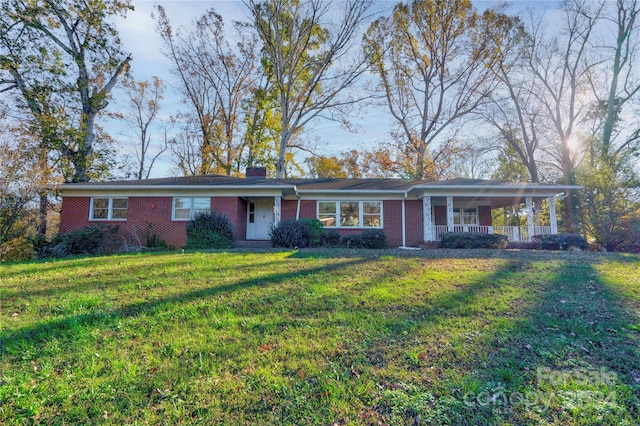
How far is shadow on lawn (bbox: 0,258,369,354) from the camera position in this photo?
3.59 metres

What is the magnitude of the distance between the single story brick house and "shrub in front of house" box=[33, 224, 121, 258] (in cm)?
255

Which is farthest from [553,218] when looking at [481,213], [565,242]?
[481,213]

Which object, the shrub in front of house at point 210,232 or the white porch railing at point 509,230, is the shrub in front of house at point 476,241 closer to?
the white porch railing at point 509,230

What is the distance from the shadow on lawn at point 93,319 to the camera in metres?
3.59

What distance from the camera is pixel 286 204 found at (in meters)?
15.8

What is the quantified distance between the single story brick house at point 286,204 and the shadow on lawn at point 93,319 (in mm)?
8855

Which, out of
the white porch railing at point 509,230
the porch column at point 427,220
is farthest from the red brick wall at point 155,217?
the white porch railing at point 509,230

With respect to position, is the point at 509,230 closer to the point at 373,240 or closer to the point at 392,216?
the point at 392,216

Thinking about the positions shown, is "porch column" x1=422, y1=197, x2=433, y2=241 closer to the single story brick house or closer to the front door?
the single story brick house

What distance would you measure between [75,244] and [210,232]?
4.52m

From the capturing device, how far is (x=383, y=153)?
2664 centimetres

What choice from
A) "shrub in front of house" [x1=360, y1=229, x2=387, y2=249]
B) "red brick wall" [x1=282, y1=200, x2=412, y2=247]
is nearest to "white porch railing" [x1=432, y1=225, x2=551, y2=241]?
"red brick wall" [x1=282, y1=200, x2=412, y2=247]

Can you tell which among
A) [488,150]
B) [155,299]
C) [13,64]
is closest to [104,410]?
[155,299]

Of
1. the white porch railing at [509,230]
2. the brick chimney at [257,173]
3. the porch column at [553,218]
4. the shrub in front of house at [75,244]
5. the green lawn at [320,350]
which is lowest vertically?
the green lawn at [320,350]
